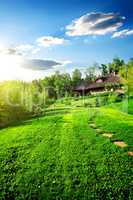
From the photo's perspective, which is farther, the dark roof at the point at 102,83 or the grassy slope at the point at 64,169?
the dark roof at the point at 102,83

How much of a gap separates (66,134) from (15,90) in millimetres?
17797

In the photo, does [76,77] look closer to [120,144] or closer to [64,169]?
[120,144]

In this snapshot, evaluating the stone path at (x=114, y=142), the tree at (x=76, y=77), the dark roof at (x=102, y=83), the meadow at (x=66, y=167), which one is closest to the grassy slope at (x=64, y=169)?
the meadow at (x=66, y=167)

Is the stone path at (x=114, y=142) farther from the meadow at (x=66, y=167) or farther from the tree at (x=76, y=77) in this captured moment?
the tree at (x=76, y=77)

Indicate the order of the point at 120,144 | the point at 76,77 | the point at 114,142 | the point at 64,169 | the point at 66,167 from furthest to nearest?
the point at 76,77
the point at 114,142
the point at 120,144
the point at 66,167
the point at 64,169

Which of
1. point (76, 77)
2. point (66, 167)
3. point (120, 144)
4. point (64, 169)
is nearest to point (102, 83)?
point (76, 77)

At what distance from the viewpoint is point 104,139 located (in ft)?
45.2

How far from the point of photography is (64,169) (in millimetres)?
9914

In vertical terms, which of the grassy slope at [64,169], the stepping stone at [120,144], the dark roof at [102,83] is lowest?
the grassy slope at [64,169]

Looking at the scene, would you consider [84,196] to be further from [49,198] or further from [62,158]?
[62,158]

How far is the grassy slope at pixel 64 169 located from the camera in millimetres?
8352

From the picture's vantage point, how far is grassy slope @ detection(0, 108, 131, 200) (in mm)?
8352

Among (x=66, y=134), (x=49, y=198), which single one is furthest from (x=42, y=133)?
(x=49, y=198)

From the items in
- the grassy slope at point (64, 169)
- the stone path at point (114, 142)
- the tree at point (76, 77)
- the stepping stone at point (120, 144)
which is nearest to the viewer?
the grassy slope at point (64, 169)
